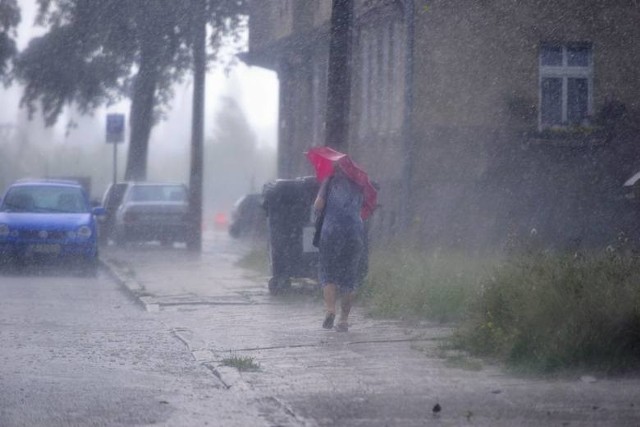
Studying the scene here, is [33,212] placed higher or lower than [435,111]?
lower

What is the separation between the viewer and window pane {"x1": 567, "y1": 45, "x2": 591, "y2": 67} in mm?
24438

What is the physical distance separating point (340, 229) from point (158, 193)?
2094cm

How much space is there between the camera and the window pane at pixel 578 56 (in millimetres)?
24438

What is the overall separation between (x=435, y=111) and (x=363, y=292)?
913cm

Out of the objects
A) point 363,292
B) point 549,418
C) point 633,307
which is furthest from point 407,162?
point 549,418

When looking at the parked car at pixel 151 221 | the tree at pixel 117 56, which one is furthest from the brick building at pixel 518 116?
the tree at pixel 117 56

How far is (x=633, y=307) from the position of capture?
370 inches

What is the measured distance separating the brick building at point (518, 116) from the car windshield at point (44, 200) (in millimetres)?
5637

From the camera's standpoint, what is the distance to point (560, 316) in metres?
9.61

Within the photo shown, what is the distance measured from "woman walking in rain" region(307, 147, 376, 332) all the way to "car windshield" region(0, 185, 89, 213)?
1167 cm

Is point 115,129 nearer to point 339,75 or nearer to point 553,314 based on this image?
point 339,75

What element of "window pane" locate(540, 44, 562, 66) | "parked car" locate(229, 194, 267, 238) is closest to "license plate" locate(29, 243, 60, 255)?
"window pane" locate(540, 44, 562, 66)

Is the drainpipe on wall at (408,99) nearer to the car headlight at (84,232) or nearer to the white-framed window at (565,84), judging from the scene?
the white-framed window at (565,84)

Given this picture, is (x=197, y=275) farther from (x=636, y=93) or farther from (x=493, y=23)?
(x=636, y=93)
